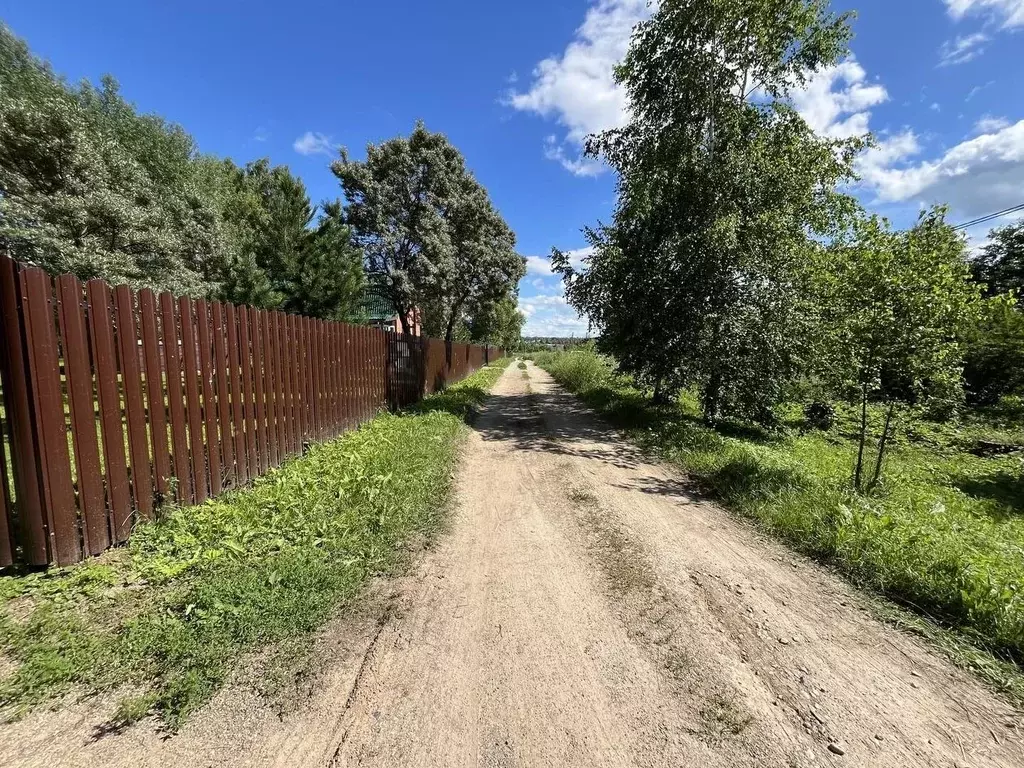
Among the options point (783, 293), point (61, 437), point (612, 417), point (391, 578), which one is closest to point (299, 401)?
point (61, 437)

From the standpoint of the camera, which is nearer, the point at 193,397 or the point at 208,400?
the point at 193,397

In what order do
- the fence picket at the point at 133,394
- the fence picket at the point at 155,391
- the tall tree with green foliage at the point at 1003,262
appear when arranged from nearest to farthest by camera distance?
the fence picket at the point at 133,394 < the fence picket at the point at 155,391 < the tall tree with green foliage at the point at 1003,262

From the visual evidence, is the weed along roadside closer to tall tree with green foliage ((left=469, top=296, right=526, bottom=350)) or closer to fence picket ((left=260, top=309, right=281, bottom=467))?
fence picket ((left=260, top=309, right=281, bottom=467))

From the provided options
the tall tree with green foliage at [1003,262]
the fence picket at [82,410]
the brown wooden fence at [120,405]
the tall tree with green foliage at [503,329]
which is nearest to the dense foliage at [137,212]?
the brown wooden fence at [120,405]

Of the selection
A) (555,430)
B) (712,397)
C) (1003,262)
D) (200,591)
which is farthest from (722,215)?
(1003,262)

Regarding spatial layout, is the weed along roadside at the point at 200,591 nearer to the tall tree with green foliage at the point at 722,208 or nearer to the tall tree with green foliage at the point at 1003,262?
the tall tree with green foliage at the point at 722,208

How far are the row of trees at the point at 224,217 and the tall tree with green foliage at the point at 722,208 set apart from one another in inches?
405

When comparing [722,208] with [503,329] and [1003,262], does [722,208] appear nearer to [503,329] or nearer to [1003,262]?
[1003,262]

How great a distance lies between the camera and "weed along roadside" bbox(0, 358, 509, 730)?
2199 mm

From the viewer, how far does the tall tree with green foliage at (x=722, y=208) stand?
9.10m

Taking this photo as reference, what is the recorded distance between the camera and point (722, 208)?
9.43 m

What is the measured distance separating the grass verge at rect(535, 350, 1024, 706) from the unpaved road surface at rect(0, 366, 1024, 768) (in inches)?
13.4

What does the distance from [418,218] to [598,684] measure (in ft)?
63.6

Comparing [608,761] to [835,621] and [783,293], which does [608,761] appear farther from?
[783,293]
